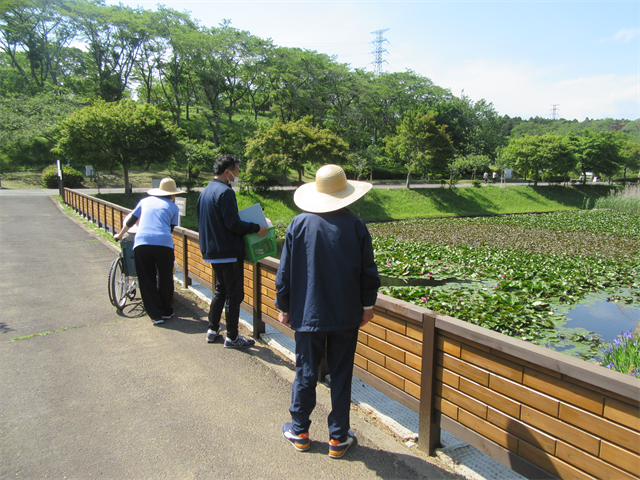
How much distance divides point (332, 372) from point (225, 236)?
1.99 metres

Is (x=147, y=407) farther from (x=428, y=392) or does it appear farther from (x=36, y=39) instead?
(x=36, y=39)

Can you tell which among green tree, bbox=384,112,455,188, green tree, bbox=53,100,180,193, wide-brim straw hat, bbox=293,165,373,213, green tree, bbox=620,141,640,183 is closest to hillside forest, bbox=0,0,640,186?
green tree, bbox=384,112,455,188

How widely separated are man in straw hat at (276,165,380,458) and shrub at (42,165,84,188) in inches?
1217

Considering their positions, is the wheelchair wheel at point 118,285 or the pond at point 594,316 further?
the pond at point 594,316

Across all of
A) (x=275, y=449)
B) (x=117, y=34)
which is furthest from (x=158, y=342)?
(x=117, y=34)

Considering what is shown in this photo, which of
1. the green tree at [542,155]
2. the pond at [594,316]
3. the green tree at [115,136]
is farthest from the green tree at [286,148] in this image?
the green tree at [542,155]

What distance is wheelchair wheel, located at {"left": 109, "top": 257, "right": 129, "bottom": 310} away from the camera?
553cm

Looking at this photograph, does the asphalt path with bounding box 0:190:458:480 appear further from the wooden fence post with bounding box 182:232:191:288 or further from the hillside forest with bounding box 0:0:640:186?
the hillside forest with bounding box 0:0:640:186

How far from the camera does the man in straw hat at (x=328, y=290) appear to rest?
104 inches

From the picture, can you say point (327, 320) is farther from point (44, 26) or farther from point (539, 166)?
point (44, 26)

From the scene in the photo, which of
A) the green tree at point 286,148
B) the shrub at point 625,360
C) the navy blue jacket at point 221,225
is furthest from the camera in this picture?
the green tree at point 286,148

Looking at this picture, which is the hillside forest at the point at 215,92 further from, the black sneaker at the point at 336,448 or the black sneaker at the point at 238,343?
the black sneaker at the point at 336,448

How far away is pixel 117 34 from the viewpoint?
139ft

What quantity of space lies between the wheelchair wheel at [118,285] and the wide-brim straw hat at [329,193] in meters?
3.78
